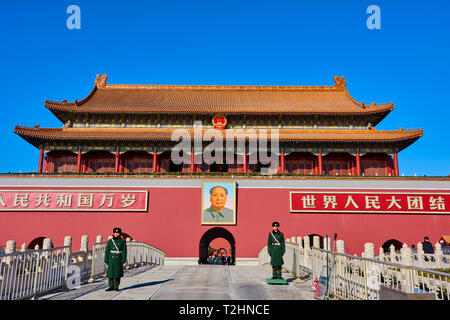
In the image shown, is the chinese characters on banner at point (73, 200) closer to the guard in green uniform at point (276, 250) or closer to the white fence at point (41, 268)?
the white fence at point (41, 268)

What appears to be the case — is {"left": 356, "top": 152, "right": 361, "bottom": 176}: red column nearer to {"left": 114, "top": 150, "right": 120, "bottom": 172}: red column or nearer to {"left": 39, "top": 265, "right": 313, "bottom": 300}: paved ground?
{"left": 39, "top": 265, "right": 313, "bottom": 300}: paved ground

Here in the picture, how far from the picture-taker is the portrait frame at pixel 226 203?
705 inches

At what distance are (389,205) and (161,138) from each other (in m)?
12.8

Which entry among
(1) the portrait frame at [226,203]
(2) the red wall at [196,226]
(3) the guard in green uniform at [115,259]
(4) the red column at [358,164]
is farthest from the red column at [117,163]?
(4) the red column at [358,164]

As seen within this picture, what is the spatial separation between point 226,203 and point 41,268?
11443 millimetres

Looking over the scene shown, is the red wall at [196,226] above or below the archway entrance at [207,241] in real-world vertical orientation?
above

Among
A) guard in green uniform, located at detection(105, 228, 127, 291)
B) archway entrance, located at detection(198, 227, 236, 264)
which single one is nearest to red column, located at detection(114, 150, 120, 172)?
archway entrance, located at detection(198, 227, 236, 264)

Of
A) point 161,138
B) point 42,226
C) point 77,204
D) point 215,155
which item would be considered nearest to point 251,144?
point 215,155

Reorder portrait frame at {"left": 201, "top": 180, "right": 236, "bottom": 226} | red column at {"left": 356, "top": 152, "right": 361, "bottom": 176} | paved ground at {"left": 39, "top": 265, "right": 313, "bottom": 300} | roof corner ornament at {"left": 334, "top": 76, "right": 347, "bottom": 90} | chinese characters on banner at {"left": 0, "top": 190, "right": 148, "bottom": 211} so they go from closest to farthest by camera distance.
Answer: paved ground at {"left": 39, "top": 265, "right": 313, "bottom": 300}, portrait frame at {"left": 201, "top": 180, "right": 236, "bottom": 226}, chinese characters on banner at {"left": 0, "top": 190, "right": 148, "bottom": 211}, red column at {"left": 356, "top": 152, "right": 361, "bottom": 176}, roof corner ornament at {"left": 334, "top": 76, "right": 347, "bottom": 90}

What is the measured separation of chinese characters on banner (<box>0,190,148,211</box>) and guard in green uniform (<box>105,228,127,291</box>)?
33.8ft

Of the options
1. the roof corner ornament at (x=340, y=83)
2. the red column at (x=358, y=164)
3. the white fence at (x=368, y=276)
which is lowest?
the white fence at (x=368, y=276)

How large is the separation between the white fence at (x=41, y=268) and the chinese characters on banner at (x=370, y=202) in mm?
10849

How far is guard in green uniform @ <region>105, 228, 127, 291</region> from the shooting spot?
25.3 feet
